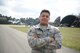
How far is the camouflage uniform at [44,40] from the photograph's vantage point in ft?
9.36

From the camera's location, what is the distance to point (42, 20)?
9.92 feet

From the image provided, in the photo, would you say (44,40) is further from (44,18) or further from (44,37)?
(44,18)

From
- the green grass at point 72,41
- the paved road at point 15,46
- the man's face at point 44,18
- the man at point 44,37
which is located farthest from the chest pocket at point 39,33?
the green grass at point 72,41

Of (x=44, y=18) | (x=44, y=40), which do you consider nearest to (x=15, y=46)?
(x=44, y=18)

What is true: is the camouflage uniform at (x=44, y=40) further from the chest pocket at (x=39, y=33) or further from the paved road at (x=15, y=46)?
the paved road at (x=15, y=46)

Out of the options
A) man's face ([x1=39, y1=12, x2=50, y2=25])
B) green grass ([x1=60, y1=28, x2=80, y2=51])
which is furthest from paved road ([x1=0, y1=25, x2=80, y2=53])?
man's face ([x1=39, y1=12, x2=50, y2=25])

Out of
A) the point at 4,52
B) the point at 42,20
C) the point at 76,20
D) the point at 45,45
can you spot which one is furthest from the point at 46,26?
the point at 76,20

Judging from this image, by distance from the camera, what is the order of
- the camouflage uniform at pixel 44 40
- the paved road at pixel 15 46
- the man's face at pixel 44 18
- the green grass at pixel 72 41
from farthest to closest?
the green grass at pixel 72 41 < the paved road at pixel 15 46 < the man's face at pixel 44 18 < the camouflage uniform at pixel 44 40

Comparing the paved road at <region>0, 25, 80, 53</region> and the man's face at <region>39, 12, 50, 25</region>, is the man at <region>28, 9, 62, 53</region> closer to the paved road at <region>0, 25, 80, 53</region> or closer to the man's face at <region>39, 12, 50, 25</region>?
the man's face at <region>39, 12, 50, 25</region>

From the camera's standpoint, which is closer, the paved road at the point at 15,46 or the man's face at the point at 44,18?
the man's face at the point at 44,18

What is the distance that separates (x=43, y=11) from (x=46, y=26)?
241 millimetres

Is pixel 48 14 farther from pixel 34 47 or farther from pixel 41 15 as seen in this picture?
pixel 34 47

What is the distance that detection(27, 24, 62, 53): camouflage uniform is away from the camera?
285cm

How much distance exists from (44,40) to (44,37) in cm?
8
